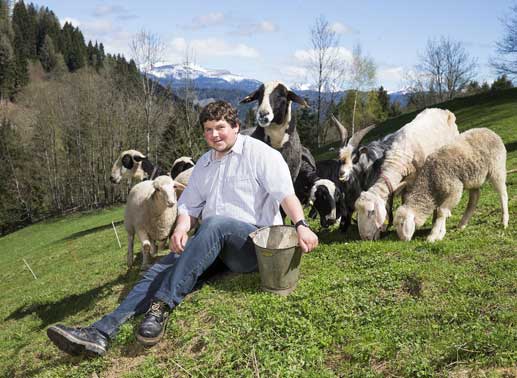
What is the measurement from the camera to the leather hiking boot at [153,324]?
4.24 metres

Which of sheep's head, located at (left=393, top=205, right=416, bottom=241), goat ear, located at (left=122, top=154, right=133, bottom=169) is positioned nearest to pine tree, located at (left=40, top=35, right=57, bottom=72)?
goat ear, located at (left=122, top=154, right=133, bottom=169)

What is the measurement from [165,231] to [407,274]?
433cm

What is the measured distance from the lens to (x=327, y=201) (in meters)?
8.05

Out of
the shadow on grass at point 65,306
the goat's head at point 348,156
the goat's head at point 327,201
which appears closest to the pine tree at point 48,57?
the shadow on grass at point 65,306

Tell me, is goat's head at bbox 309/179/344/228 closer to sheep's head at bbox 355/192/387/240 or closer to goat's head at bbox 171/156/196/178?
sheep's head at bbox 355/192/387/240

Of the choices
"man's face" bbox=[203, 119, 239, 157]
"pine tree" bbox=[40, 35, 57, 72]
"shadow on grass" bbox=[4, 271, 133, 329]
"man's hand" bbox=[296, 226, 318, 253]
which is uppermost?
"pine tree" bbox=[40, 35, 57, 72]

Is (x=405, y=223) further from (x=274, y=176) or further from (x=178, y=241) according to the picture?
(x=178, y=241)

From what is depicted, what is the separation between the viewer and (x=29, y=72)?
296 ft

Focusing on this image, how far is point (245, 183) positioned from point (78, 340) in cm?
229

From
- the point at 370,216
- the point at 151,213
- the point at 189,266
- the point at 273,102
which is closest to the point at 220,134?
the point at 189,266

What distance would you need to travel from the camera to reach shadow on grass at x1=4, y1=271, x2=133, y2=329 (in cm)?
795

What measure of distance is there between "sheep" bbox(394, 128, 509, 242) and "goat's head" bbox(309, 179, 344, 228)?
1751mm

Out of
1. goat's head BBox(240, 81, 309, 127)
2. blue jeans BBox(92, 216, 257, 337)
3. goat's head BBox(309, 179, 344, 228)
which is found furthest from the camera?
goat's head BBox(309, 179, 344, 228)

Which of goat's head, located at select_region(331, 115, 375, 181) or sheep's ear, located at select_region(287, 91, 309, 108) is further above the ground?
sheep's ear, located at select_region(287, 91, 309, 108)
